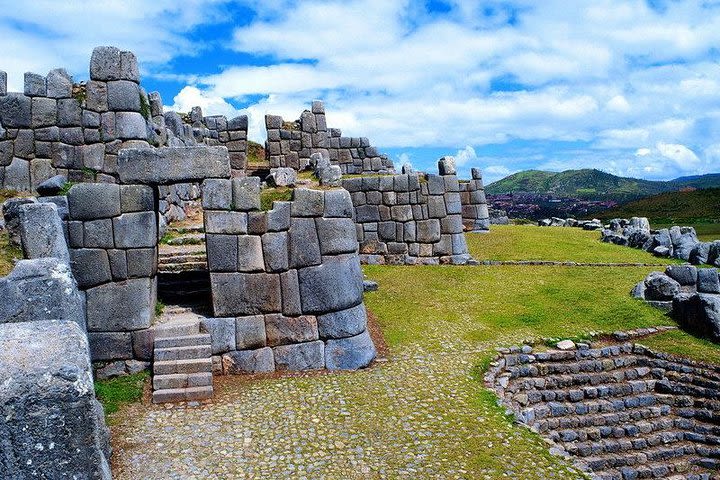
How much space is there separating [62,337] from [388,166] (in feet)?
100.0

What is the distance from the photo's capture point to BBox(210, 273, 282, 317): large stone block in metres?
12.6

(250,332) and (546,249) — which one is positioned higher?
(546,249)

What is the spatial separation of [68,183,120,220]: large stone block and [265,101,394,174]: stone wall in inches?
711

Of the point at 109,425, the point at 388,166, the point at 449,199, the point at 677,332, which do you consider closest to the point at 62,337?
the point at 109,425

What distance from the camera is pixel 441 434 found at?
9812mm

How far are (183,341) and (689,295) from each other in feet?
48.3

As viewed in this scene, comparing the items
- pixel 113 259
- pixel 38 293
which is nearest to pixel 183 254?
pixel 113 259

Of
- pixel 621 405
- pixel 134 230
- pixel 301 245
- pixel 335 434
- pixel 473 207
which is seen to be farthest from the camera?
pixel 473 207

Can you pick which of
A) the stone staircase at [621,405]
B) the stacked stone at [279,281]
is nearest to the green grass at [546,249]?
the stone staircase at [621,405]

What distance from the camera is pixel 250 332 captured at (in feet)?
41.6

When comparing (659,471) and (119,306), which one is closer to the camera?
(659,471)

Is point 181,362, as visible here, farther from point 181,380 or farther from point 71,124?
point 71,124

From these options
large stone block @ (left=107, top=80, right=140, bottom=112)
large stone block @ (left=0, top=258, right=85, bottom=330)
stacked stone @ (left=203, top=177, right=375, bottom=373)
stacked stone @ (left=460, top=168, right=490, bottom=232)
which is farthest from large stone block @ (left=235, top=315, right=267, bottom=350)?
stacked stone @ (left=460, top=168, right=490, bottom=232)

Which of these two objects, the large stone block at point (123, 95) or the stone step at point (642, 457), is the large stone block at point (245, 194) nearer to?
the large stone block at point (123, 95)
